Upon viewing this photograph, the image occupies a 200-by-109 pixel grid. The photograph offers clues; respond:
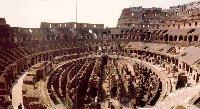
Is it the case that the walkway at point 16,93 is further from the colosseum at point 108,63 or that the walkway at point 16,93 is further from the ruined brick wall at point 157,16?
the ruined brick wall at point 157,16

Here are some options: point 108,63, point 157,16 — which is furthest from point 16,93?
point 157,16

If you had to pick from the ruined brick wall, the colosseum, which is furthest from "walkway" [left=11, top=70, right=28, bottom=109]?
the ruined brick wall

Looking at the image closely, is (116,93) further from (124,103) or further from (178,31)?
(178,31)

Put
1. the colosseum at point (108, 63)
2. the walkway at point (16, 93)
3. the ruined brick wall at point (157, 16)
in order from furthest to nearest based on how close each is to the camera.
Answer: the ruined brick wall at point (157, 16)
the colosseum at point (108, 63)
the walkway at point (16, 93)

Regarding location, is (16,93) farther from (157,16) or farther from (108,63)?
(157,16)

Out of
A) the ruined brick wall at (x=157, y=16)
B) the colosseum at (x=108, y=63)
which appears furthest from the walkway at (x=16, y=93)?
the ruined brick wall at (x=157, y=16)

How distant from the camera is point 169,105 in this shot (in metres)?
10.9

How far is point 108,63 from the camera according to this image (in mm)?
36594

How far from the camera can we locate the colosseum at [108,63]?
18.5 metres

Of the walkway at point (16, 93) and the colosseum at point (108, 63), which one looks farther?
the colosseum at point (108, 63)

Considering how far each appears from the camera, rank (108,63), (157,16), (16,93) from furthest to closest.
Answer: (157,16), (108,63), (16,93)

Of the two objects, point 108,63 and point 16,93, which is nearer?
point 16,93

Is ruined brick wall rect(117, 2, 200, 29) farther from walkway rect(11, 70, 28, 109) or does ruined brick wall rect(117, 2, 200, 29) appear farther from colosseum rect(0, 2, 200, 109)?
walkway rect(11, 70, 28, 109)

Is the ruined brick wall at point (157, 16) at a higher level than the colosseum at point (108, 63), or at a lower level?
higher
